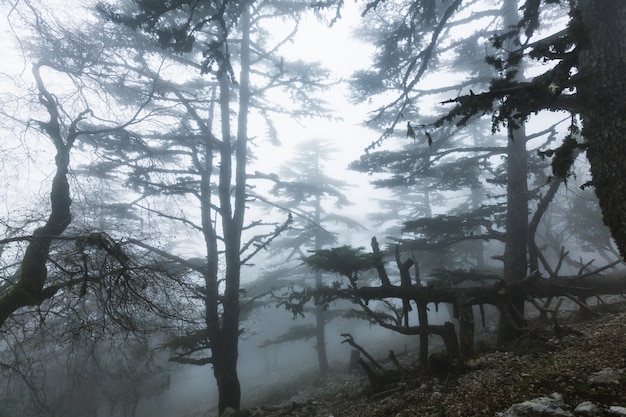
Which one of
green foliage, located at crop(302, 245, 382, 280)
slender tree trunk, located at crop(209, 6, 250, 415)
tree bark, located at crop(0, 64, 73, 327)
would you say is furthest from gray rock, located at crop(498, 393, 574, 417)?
slender tree trunk, located at crop(209, 6, 250, 415)

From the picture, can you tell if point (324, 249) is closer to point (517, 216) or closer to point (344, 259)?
point (344, 259)

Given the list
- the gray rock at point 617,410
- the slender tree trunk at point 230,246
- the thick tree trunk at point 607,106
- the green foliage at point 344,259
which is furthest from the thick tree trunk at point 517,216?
the slender tree trunk at point 230,246

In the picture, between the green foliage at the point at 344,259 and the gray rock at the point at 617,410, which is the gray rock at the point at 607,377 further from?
the green foliage at the point at 344,259

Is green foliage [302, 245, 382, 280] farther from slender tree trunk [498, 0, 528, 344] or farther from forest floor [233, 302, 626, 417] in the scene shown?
slender tree trunk [498, 0, 528, 344]

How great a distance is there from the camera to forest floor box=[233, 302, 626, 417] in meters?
3.89

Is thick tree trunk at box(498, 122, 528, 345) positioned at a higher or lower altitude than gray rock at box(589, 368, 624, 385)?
→ higher

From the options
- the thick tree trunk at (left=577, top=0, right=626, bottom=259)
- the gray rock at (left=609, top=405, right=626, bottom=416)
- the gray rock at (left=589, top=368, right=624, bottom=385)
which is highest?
the thick tree trunk at (left=577, top=0, right=626, bottom=259)

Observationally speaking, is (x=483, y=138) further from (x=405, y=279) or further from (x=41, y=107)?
(x=41, y=107)

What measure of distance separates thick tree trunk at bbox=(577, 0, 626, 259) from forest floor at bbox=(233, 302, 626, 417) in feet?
5.40

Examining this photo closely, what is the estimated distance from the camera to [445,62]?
15.4 metres

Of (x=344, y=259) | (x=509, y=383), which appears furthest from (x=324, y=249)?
(x=509, y=383)

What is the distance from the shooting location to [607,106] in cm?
388

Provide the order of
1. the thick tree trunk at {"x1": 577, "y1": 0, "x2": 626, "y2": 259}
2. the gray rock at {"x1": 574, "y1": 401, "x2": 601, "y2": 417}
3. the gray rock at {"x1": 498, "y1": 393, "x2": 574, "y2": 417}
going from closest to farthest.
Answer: the gray rock at {"x1": 574, "y1": 401, "x2": 601, "y2": 417} < the gray rock at {"x1": 498, "y1": 393, "x2": 574, "y2": 417} < the thick tree trunk at {"x1": 577, "y1": 0, "x2": 626, "y2": 259}

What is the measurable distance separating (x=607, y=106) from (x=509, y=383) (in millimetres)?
3756
